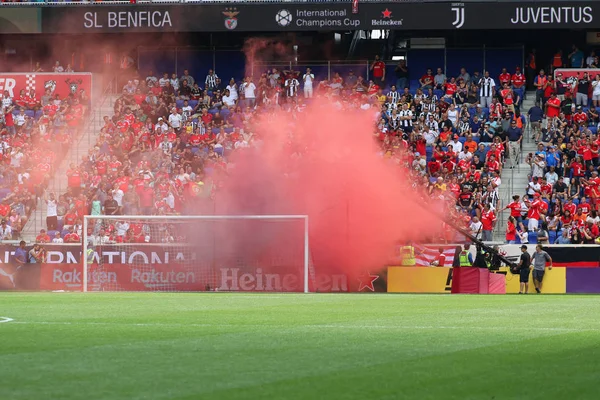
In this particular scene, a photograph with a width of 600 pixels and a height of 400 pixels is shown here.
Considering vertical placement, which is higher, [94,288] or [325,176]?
[325,176]

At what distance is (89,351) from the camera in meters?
9.64

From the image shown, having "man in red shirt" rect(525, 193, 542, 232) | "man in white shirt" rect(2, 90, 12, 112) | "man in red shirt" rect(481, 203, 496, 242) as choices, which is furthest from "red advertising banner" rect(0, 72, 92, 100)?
"man in red shirt" rect(525, 193, 542, 232)

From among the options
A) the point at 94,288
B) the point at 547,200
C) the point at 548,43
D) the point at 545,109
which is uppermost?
the point at 548,43

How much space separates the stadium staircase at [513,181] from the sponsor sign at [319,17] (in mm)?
3915

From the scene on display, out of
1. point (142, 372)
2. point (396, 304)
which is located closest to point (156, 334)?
point (142, 372)

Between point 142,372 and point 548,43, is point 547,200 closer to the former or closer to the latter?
point 548,43

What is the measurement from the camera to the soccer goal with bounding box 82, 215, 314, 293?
26641mm

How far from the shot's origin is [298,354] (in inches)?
373

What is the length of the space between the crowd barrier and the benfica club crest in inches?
454

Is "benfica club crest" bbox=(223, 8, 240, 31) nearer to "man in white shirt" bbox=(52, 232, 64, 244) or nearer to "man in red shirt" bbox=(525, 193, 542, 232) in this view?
"man in white shirt" bbox=(52, 232, 64, 244)

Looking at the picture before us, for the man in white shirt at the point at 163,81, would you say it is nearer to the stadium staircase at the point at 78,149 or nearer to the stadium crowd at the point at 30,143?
the stadium staircase at the point at 78,149

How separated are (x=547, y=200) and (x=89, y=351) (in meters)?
22.8

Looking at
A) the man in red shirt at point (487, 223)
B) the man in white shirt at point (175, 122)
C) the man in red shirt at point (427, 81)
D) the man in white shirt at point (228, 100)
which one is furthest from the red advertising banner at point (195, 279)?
the man in red shirt at point (427, 81)

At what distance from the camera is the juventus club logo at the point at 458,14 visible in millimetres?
36000
